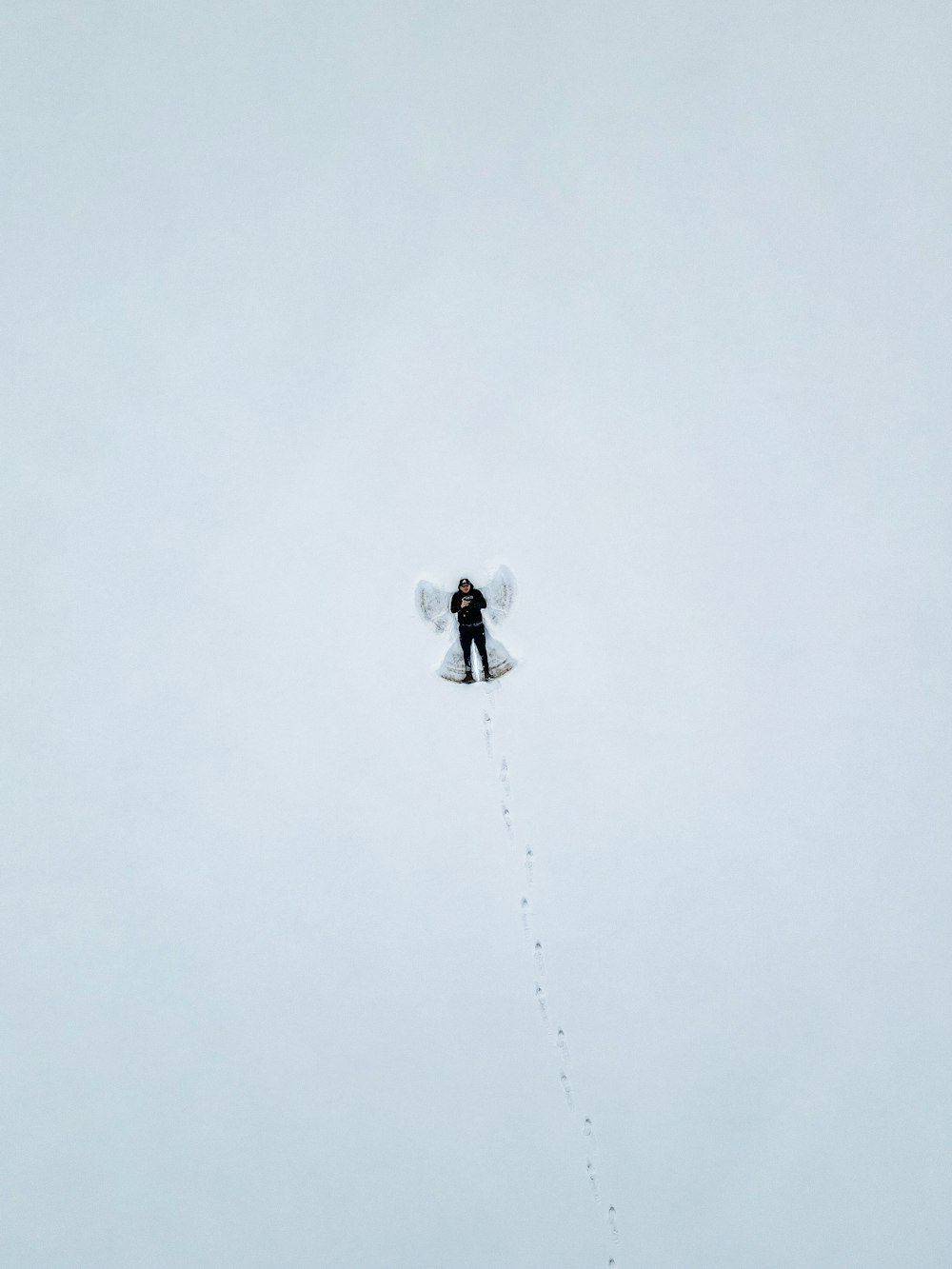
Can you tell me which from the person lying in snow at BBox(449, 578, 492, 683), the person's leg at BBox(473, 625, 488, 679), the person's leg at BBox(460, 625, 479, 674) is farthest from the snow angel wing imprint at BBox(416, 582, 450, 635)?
the person's leg at BBox(473, 625, 488, 679)

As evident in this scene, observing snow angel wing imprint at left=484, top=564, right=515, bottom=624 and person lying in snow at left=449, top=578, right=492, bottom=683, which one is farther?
snow angel wing imprint at left=484, top=564, right=515, bottom=624

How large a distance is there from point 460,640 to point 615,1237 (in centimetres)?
1152

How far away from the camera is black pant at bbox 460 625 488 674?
19.2 metres

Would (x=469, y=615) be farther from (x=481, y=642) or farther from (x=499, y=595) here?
(x=499, y=595)

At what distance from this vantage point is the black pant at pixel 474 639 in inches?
754

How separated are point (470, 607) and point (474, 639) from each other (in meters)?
0.58

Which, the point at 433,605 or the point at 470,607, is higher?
the point at 433,605

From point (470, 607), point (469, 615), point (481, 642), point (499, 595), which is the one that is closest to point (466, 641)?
point (481, 642)

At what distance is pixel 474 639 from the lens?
63.3 ft

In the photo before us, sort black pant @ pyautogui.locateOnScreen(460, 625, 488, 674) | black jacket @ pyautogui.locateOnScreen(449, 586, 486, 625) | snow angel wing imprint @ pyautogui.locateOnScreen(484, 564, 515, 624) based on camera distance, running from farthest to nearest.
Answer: snow angel wing imprint @ pyautogui.locateOnScreen(484, 564, 515, 624) < black pant @ pyautogui.locateOnScreen(460, 625, 488, 674) < black jacket @ pyautogui.locateOnScreen(449, 586, 486, 625)

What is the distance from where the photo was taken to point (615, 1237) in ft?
70.0

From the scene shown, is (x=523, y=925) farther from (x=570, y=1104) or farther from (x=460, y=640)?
(x=460, y=640)

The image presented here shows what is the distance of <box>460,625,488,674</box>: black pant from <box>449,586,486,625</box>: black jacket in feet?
0.31

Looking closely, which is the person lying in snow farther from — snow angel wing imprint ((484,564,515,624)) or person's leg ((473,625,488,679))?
snow angel wing imprint ((484,564,515,624))
